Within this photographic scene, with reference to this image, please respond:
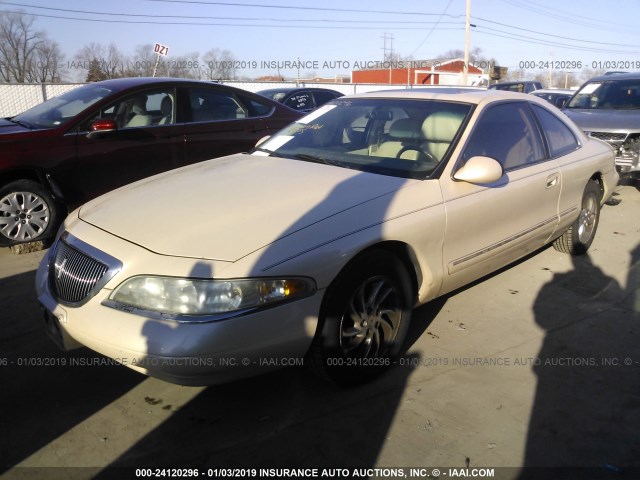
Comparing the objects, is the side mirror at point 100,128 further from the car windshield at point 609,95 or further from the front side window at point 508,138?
the car windshield at point 609,95

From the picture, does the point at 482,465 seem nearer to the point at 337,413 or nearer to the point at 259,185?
the point at 337,413

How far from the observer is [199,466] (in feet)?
7.91

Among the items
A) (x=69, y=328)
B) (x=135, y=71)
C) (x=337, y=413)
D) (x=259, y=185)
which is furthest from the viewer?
(x=135, y=71)

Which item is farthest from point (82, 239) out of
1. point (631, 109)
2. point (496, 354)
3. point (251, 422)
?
point (631, 109)

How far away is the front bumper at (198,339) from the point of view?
2316mm

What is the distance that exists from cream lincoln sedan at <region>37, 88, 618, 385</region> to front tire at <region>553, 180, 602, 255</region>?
0.81 meters

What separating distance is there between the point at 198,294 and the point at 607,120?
7797 millimetres

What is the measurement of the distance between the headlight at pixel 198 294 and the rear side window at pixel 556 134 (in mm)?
2932

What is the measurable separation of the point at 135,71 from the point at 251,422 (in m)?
28.2

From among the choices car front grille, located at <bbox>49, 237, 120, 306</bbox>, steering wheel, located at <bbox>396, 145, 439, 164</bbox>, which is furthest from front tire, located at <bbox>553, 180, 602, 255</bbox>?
car front grille, located at <bbox>49, 237, 120, 306</bbox>

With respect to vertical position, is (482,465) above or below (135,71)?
below

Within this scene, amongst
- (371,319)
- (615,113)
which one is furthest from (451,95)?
(615,113)

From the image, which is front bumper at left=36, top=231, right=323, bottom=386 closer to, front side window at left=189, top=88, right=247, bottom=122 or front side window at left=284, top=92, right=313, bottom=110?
front side window at left=189, top=88, right=247, bottom=122

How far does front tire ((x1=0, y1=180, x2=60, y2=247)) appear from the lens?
5.02 m
